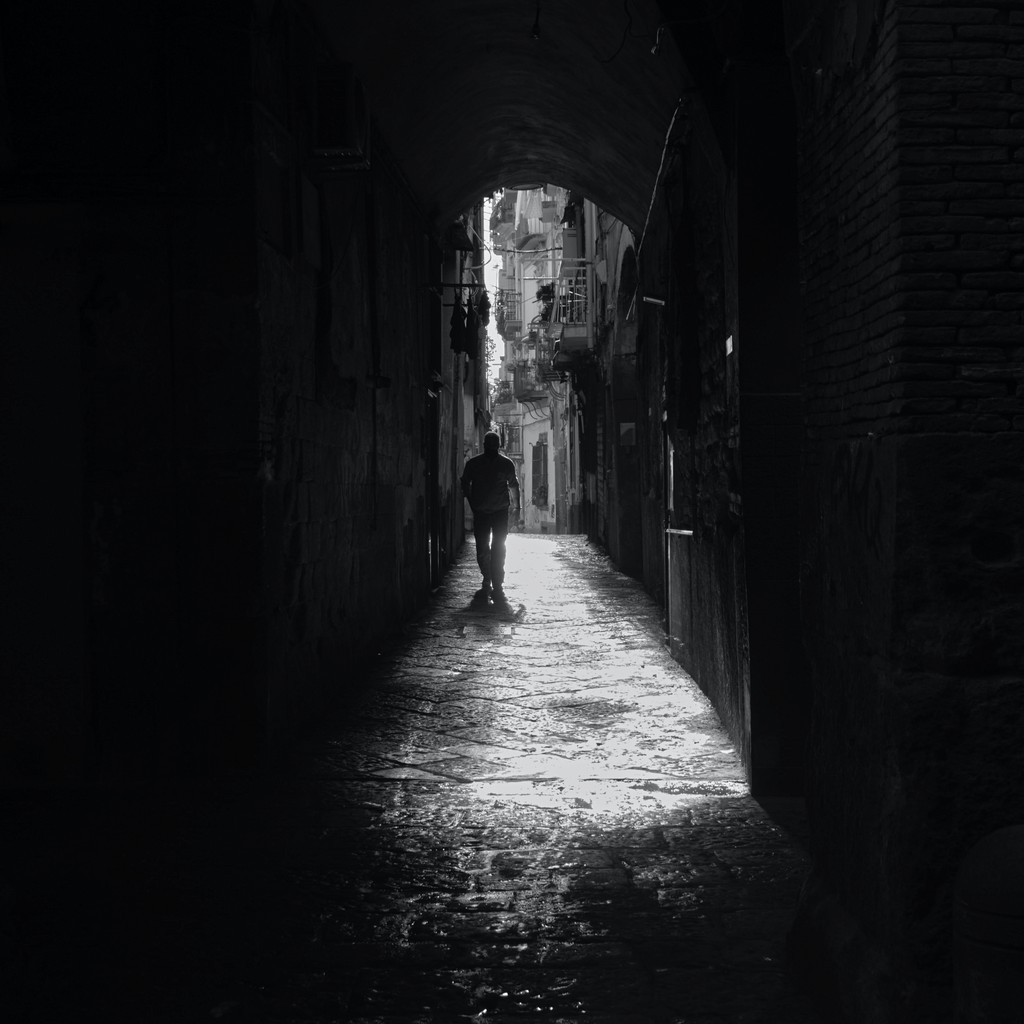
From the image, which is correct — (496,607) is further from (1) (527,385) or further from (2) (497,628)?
(1) (527,385)

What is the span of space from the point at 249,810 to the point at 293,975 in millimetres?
Result: 1753

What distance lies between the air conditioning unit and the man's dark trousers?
602cm

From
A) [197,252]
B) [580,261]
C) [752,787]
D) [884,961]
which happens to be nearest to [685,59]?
[197,252]

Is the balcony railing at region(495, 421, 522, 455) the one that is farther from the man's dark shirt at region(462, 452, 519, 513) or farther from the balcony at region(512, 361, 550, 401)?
the man's dark shirt at region(462, 452, 519, 513)

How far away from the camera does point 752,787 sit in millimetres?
5473

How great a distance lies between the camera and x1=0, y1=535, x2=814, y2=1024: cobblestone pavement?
3.43 meters

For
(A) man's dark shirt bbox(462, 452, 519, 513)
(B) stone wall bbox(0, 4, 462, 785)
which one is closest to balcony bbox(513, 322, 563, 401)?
(A) man's dark shirt bbox(462, 452, 519, 513)

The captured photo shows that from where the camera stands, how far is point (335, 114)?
267 inches

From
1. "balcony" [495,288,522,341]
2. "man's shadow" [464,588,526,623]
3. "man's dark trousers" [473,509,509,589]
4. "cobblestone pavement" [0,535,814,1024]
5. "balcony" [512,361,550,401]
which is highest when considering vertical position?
"balcony" [495,288,522,341]

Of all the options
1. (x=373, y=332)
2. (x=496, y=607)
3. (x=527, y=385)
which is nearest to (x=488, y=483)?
(x=496, y=607)

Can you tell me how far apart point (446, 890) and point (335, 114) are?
433 cm

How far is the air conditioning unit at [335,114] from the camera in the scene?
6.75m

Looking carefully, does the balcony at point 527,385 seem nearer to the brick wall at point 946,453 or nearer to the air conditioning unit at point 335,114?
the air conditioning unit at point 335,114

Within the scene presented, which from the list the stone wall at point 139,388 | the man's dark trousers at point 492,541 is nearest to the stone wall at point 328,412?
the stone wall at point 139,388
